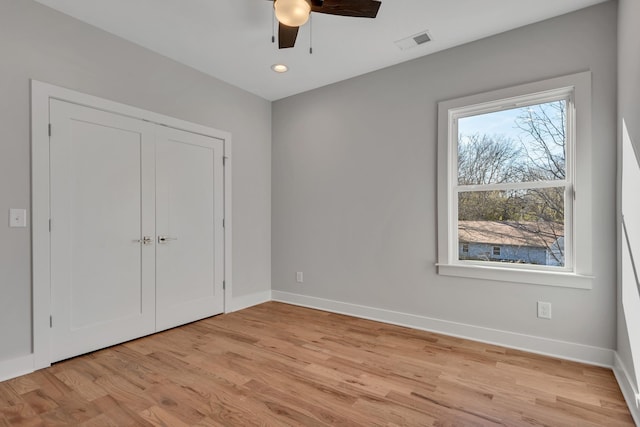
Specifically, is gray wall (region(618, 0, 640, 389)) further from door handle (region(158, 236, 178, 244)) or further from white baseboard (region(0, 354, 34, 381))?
white baseboard (region(0, 354, 34, 381))

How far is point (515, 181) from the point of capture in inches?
114

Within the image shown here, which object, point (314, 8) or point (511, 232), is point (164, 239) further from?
point (511, 232)

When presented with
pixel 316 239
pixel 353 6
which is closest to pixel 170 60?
pixel 353 6

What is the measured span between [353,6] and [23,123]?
8.26 feet

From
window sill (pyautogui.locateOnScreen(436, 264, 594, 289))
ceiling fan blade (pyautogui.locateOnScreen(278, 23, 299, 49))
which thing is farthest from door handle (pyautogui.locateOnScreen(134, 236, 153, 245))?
window sill (pyautogui.locateOnScreen(436, 264, 594, 289))

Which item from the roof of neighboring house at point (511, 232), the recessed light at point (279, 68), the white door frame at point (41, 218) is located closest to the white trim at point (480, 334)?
the roof of neighboring house at point (511, 232)

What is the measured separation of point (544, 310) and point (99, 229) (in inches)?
151

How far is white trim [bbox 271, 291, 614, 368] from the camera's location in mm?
2504

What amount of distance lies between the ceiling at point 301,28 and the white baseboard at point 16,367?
2679mm

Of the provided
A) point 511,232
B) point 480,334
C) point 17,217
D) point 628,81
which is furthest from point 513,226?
point 17,217

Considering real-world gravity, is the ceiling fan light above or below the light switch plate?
above

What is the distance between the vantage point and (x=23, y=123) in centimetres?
239

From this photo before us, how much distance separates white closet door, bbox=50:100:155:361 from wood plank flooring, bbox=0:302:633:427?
25 cm

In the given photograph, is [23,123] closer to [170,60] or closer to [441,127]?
[170,60]
